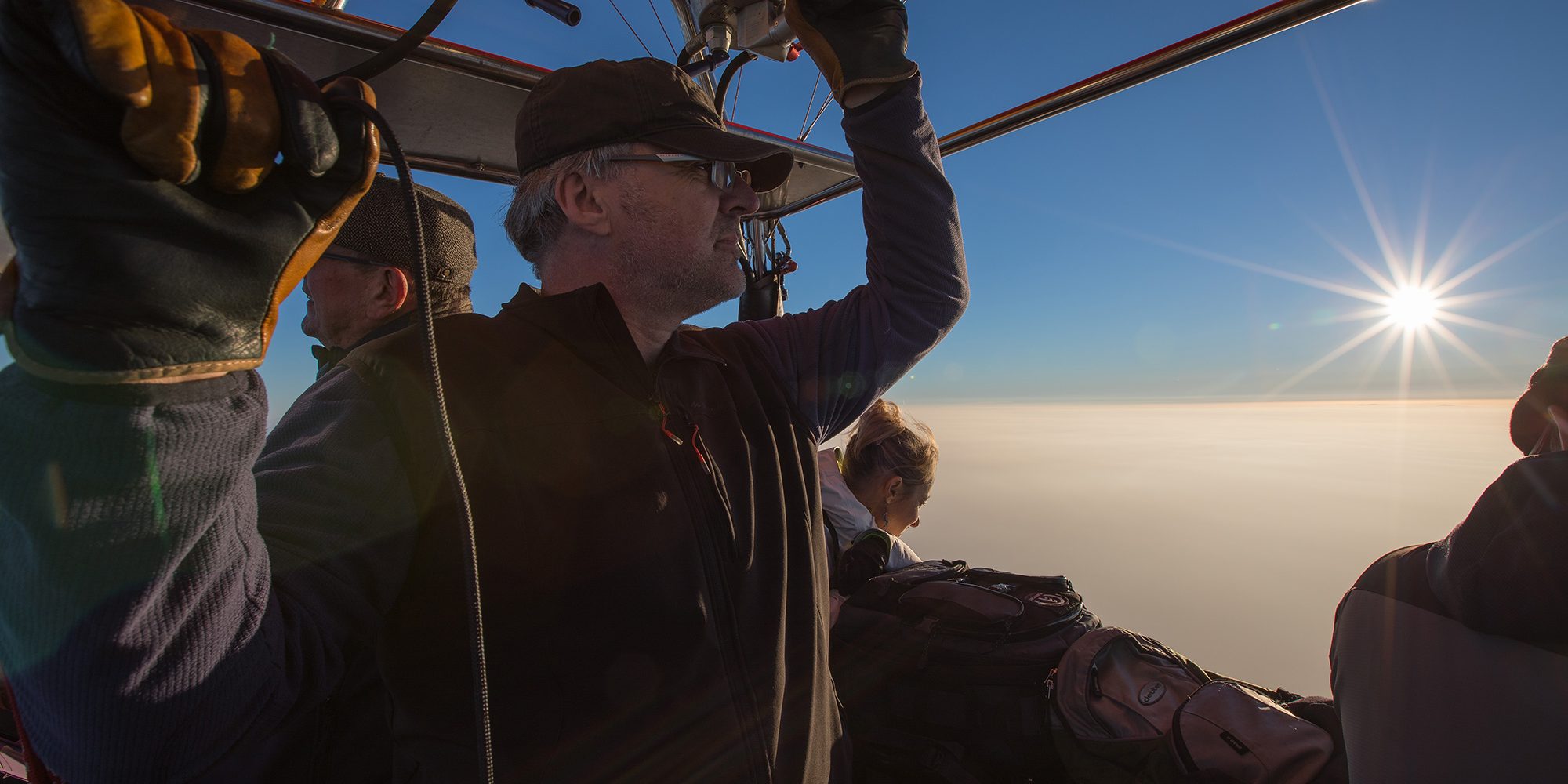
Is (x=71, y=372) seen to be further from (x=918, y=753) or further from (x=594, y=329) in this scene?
(x=918, y=753)

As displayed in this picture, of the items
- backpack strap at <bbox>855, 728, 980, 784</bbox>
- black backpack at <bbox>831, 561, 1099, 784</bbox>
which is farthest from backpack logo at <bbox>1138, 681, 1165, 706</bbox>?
backpack strap at <bbox>855, 728, 980, 784</bbox>

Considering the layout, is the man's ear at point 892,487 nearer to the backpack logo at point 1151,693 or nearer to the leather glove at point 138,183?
the backpack logo at point 1151,693

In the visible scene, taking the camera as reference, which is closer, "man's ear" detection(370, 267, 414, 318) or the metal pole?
the metal pole

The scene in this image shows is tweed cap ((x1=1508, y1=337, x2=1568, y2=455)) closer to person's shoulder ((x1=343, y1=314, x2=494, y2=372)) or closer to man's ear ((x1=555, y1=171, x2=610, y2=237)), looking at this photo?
man's ear ((x1=555, y1=171, x2=610, y2=237))

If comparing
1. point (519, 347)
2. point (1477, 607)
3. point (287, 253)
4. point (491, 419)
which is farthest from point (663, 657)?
point (1477, 607)

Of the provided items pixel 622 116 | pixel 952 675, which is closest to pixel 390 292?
pixel 622 116

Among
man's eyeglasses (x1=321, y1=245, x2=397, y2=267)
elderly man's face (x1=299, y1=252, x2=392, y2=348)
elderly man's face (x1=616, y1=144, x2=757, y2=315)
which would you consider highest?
elderly man's face (x1=616, y1=144, x2=757, y2=315)
